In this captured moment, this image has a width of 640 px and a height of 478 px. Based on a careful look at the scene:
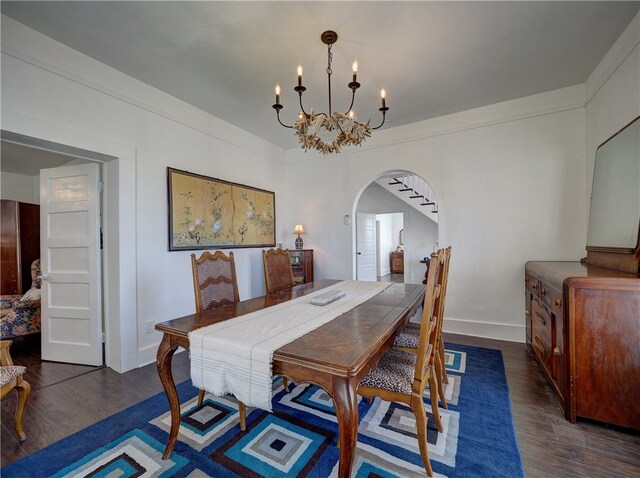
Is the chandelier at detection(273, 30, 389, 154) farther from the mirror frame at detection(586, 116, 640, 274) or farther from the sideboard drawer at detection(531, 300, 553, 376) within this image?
the sideboard drawer at detection(531, 300, 553, 376)

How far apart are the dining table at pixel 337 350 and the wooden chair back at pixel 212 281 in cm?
18

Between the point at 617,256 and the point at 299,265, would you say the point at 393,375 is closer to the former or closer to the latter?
the point at 617,256

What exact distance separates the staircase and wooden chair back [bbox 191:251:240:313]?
4974 millimetres

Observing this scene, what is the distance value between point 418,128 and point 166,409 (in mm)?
4006

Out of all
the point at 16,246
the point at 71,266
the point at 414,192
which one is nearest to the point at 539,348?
the point at 71,266

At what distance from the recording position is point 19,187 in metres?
4.96

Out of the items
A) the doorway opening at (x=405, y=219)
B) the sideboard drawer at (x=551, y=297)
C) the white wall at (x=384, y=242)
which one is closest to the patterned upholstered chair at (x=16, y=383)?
the sideboard drawer at (x=551, y=297)

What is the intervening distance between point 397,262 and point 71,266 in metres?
9.10

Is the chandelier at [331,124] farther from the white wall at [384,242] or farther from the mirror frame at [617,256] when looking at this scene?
the white wall at [384,242]

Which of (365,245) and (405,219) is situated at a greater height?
(405,219)

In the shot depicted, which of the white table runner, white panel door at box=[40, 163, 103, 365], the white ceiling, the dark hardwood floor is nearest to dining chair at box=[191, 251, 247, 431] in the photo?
the white table runner

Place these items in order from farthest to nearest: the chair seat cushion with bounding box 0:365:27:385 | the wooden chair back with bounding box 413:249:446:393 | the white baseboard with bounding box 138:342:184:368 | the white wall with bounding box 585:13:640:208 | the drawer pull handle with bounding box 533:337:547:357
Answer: the white baseboard with bounding box 138:342:184:368
the drawer pull handle with bounding box 533:337:547:357
the white wall with bounding box 585:13:640:208
the chair seat cushion with bounding box 0:365:27:385
the wooden chair back with bounding box 413:249:446:393

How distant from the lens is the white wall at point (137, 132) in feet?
6.69

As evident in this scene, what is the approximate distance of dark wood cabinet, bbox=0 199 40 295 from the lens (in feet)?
13.3
